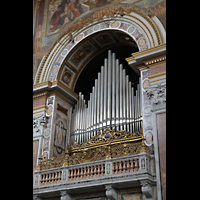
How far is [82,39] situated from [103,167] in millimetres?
6713

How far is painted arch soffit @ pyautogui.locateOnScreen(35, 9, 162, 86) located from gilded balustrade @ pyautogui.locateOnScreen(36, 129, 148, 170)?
3.52m

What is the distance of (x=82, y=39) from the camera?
564 inches

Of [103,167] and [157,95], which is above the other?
[157,95]

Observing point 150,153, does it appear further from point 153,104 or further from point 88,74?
point 88,74

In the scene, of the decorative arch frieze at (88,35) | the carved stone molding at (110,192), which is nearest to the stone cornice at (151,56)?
the decorative arch frieze at (88,35)

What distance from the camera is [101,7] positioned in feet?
47.5

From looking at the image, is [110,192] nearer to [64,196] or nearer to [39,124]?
[64,196]

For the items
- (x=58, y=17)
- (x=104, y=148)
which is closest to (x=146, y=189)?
→ (x=104, y=148)

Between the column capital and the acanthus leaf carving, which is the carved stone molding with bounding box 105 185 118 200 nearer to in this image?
the column capital

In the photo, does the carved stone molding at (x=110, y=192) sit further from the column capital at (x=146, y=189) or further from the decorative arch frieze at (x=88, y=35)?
the decorative arch frieze at (x=88, y=35)

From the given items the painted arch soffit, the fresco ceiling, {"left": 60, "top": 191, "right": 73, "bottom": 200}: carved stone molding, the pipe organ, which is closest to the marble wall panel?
the pipe organ

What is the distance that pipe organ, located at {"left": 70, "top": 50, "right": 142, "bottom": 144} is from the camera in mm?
12133

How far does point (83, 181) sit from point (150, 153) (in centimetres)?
248

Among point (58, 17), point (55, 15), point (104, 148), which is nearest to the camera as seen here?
point (104, 148)
